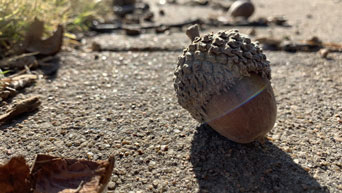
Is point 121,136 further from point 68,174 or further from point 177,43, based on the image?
point 177,43

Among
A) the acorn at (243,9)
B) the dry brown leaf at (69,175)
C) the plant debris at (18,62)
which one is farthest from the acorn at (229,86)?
the acorn at (243,9)

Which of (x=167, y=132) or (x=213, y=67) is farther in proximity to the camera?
(x=167, y=132)

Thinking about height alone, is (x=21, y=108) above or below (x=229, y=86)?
below

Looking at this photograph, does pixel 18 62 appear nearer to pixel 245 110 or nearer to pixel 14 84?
pixel 14 84

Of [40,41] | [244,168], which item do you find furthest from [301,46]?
[40,41]

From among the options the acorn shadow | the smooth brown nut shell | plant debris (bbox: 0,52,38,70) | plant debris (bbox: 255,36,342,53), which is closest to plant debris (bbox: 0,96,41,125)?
plant debris (bbox: 0,52,38,70)

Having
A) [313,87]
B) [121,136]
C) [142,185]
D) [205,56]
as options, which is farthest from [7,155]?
[313,87]
